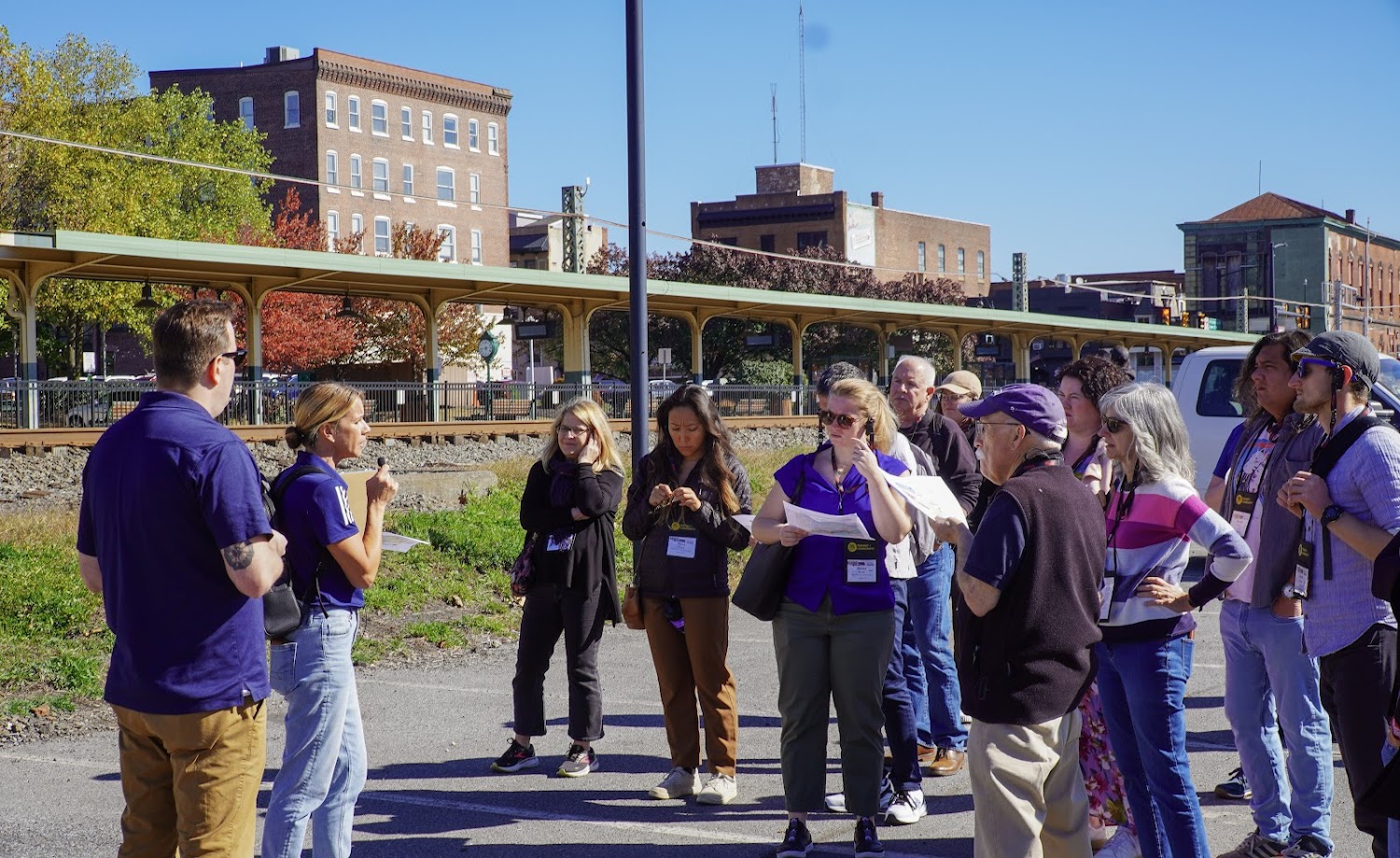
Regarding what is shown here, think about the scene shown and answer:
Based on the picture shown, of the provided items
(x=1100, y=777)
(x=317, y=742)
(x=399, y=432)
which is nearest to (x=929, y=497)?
(x=1100, y=777)

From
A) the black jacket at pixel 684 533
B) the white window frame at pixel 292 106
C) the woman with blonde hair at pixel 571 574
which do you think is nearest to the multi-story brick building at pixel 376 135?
the white window frame at pixel 292 106

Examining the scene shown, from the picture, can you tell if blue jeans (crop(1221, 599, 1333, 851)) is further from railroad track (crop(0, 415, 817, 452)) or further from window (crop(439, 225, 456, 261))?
window (crop(439, 225, 456, 261))

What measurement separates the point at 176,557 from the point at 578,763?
12.3ft

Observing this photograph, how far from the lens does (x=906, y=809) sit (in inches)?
248

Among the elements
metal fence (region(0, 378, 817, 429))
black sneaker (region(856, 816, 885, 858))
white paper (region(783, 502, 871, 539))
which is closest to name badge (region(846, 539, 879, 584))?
white paper (region(783, 502, 871, 539))

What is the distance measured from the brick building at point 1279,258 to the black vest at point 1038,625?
9302 cm

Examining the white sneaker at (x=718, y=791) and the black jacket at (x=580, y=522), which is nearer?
the white sneaker at (x=718, y=791)

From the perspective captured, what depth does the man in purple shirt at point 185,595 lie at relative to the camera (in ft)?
12.8

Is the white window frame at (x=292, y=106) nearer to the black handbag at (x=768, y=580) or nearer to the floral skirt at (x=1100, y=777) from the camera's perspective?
the black handbag at (x=768, y=580)

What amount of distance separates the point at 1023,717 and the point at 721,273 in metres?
62.8

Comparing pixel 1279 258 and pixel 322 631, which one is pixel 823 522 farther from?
pixel 1279 258

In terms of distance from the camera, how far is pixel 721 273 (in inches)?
2621

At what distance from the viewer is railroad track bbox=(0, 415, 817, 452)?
23.1 m

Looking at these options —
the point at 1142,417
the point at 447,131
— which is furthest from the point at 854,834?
the point at 447,131
